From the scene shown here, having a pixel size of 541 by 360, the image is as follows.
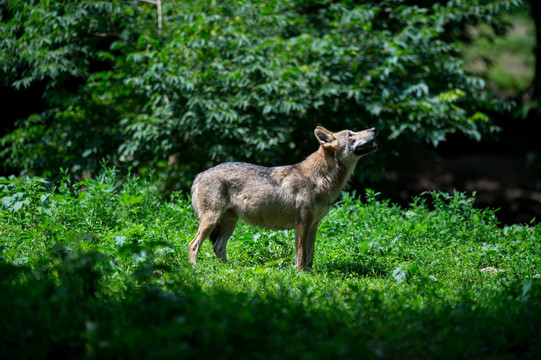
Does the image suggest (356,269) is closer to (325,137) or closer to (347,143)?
(347,143)

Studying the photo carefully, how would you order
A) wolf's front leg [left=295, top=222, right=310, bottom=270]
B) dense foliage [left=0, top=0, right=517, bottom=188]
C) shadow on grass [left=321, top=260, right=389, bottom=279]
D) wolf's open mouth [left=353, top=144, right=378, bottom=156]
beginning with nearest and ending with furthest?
shadow on grass [left=321, top=260, right=389, bottom=279]
wolf's front leg [left=295, top=222, right=310, bottom=270]
wolf's open mouth [left=353, top=144, right=378, bottom=156]
dense foliage [left=0, top=0, right=517, bottom=188]

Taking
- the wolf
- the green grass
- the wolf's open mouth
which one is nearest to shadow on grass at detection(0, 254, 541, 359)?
the green grass

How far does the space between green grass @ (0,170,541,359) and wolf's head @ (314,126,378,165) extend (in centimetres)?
119

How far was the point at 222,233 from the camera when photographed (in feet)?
24.3

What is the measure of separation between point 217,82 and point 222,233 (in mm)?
4030

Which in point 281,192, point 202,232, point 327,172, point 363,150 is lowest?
point 202,232

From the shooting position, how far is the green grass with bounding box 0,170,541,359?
3.92 metres

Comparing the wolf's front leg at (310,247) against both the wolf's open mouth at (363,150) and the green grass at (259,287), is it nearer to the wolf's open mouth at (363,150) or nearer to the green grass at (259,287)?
the green grass at (259,287)

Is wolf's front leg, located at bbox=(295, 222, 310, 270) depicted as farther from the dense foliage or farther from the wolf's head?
the dense foliage

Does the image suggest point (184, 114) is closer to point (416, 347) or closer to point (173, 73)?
point (173, 73)

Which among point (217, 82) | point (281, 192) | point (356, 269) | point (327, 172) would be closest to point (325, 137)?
point (327, 172)

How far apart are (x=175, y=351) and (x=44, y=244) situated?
13.0 feet

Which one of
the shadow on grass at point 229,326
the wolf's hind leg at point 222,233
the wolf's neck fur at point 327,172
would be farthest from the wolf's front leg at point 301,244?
the shadow on grass at point 229,326

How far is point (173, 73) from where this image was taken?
1005cm
